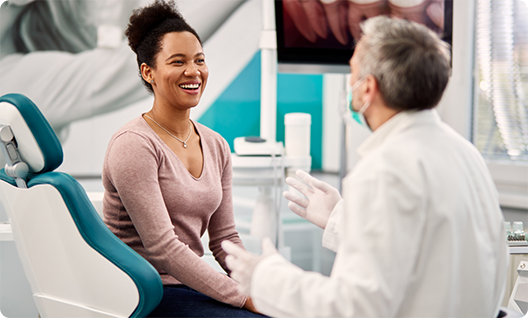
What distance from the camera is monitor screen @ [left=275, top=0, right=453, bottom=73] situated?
79.6 inches

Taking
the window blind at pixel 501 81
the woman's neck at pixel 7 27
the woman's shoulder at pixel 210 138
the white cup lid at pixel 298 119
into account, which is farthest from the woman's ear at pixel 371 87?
the woman's neck at pixel 7 27

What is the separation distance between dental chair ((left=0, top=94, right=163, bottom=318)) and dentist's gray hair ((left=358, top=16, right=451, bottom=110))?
651 millimetres

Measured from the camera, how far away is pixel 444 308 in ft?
2.39

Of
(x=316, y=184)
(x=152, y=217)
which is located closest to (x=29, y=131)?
(x=152, y=217)

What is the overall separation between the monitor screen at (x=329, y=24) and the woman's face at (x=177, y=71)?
0.81m

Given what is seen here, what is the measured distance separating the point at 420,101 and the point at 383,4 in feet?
4.85

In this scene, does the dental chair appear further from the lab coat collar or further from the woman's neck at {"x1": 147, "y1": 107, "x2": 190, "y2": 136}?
the lab coat collar

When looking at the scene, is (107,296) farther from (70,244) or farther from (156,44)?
(156,44)

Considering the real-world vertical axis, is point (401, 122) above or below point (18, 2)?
below

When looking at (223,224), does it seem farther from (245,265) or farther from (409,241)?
(409,241)

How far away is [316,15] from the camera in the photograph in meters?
2.02

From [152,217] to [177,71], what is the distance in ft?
1.44

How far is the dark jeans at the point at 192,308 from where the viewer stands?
1082 millimetres

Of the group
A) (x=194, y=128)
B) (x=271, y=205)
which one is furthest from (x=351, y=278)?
(x=271, y=205)
